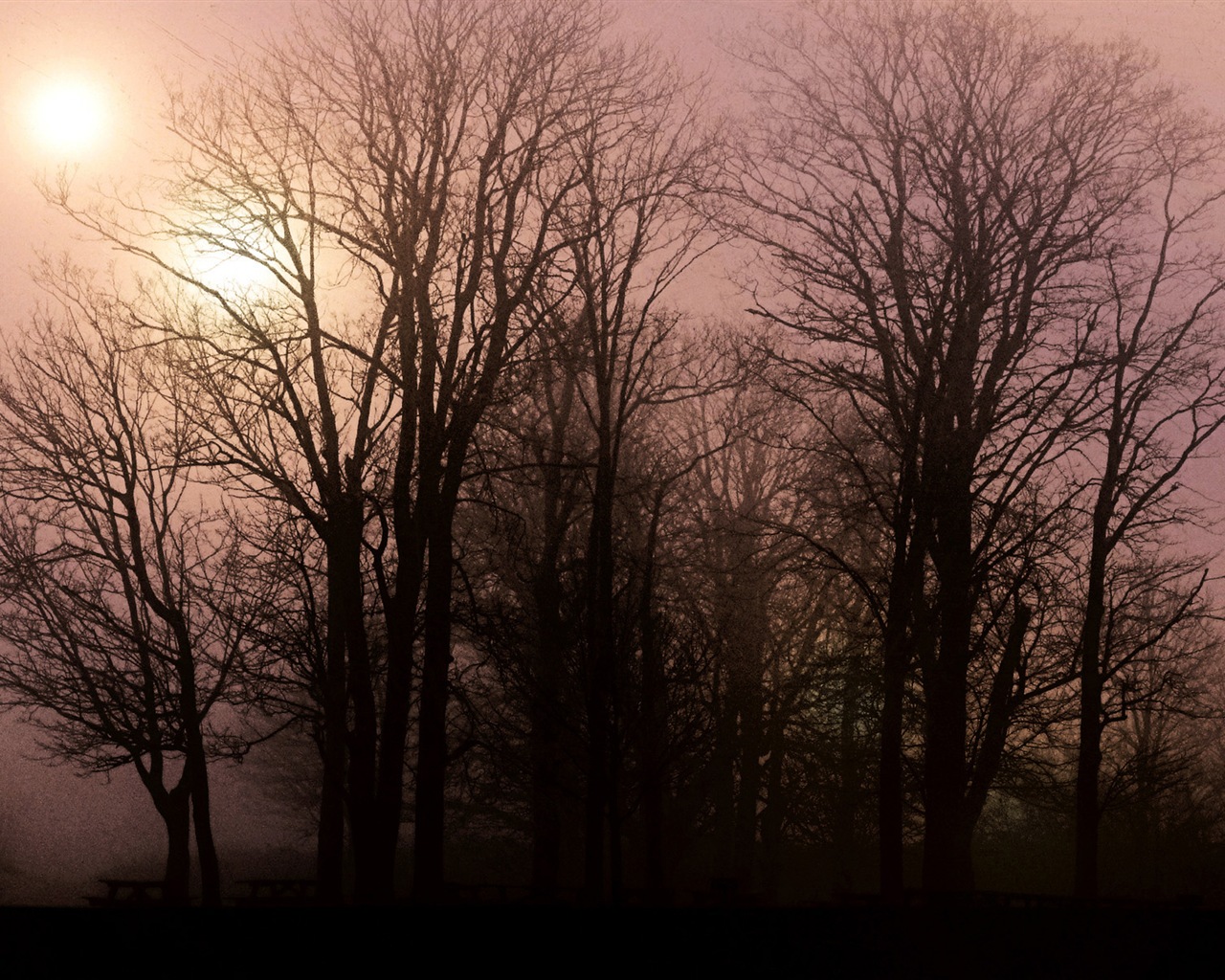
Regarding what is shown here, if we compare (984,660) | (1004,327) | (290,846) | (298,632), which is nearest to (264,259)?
(298,632)

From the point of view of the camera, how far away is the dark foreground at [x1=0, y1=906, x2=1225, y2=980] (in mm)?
7000

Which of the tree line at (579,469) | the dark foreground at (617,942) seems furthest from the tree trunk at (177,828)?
the dark foreground at (617,942)

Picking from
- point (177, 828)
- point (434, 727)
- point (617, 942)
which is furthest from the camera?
point (177, 828)

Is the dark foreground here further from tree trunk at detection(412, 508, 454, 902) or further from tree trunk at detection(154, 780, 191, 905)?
tree trunk at detection(154, 780, 191, 905)

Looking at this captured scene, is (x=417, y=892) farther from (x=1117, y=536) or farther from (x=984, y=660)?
(x=1117, y=536)

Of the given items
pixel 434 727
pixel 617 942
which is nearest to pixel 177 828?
Answer: pixel 434 727

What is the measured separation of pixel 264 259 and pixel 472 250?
2487 mm

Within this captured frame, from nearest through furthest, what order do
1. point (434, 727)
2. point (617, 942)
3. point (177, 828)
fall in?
point (617, 942) < point (434, 727) < point (177, 828)

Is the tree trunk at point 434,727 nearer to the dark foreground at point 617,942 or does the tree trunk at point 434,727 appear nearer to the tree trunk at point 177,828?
the dark foreground at point 617,942

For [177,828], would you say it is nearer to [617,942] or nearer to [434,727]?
[434,727]

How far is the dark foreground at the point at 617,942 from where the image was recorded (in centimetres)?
700

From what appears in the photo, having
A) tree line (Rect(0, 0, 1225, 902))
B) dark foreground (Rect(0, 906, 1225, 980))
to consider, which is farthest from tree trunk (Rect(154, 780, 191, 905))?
dark foreground (Rect(0, 906, 1225, 980))

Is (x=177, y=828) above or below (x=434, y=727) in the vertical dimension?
below

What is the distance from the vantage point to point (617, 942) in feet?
27.1
